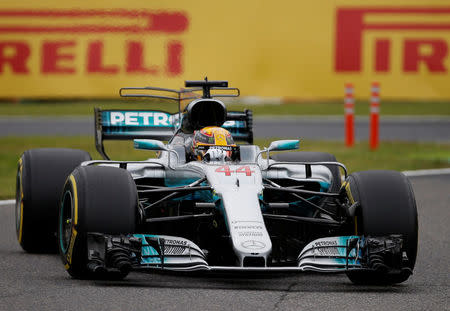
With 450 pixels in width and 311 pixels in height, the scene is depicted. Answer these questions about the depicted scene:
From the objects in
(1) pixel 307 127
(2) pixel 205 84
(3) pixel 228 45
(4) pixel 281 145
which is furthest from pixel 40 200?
(1) pixel 307 127

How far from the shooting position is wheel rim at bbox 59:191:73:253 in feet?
25.3

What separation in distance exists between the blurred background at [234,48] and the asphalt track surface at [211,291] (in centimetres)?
1432

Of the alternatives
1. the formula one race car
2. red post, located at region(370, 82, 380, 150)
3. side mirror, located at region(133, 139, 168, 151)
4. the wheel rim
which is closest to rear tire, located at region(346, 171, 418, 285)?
the formula one race car

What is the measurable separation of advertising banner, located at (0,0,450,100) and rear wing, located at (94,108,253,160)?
11850 mm

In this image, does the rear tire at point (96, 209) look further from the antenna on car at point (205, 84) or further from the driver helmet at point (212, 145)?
the antenna on car at point (205, 84)

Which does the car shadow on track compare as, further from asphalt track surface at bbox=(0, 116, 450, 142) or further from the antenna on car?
asphalt track surface at bbox=(0, 116, 450, 142)

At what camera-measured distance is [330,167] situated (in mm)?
9602

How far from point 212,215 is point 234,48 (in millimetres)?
15509

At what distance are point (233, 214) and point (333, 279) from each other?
3.27 feet

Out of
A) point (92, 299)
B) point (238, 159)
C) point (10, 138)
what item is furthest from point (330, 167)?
point (10, 138)

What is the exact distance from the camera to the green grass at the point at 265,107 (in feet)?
98.9

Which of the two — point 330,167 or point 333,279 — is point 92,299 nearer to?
point 333,279

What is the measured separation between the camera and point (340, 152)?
60.5 ft

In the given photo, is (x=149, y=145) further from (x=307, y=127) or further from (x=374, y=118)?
(x=307, y=127)
